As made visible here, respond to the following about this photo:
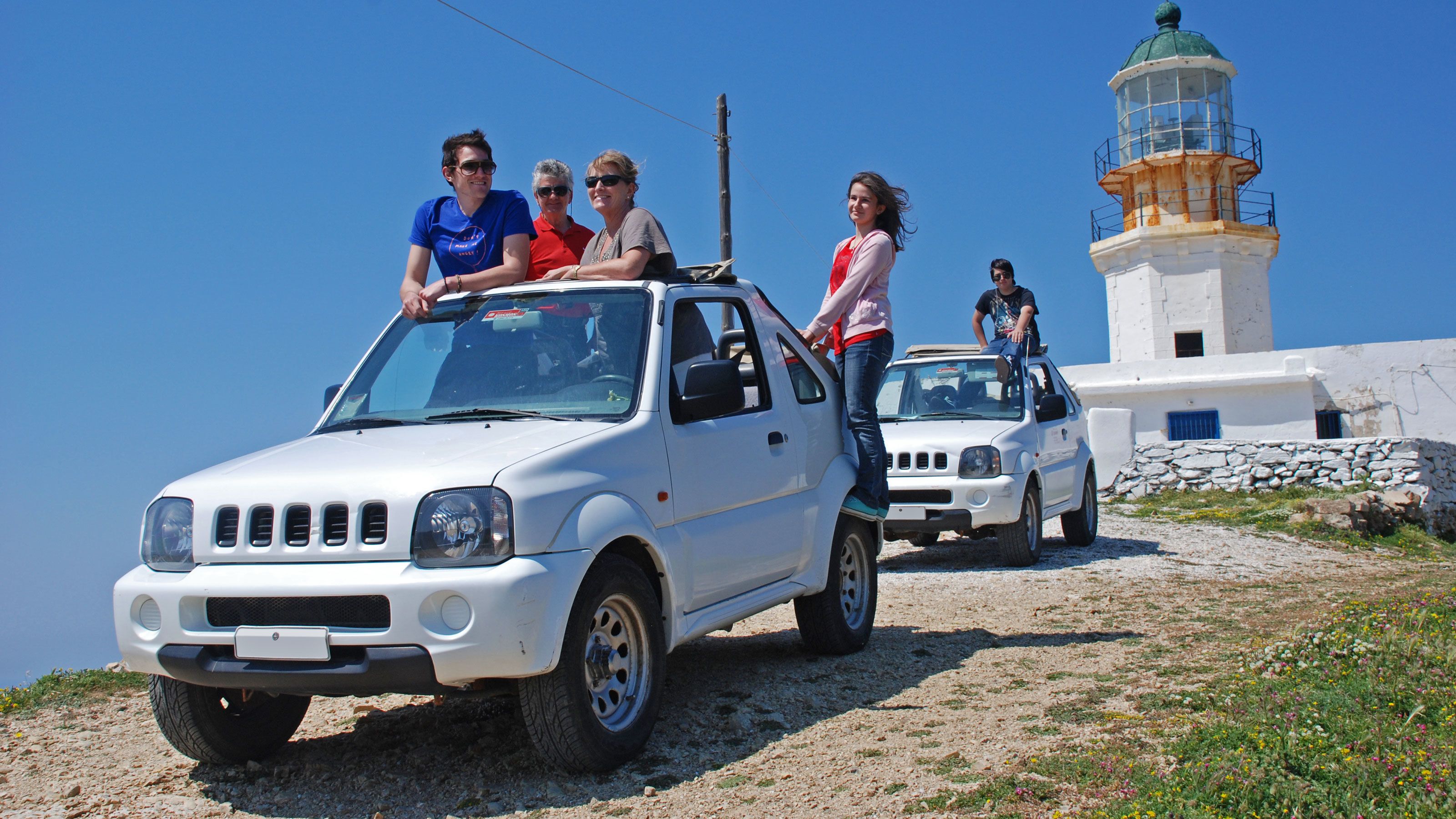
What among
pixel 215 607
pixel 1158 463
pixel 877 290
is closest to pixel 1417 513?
pixel 1158 463

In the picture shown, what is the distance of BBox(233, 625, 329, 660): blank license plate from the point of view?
357 cm

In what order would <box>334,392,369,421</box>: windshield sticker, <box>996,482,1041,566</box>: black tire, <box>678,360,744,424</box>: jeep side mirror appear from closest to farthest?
<box>678,360,744,424</box>: jeep side mirror → <box>334,392,369,421</box>: windshield sticker → <box>996,482,1041,566</box>: black tire

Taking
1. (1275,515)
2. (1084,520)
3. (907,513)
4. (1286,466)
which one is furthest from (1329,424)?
(907,513)

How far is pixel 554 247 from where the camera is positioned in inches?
251

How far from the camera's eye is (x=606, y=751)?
390 cm

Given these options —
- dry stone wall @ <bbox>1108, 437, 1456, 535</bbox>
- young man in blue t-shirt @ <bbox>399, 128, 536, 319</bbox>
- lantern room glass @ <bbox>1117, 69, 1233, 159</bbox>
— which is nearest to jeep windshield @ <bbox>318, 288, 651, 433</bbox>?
young man in blue t-shirt @ <bbox>399, 128, 536, 319</bbox>

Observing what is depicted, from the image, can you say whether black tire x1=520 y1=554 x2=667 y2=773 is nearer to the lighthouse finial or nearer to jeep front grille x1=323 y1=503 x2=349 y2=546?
jeep front grille x1=323 y1=503 x2=349 y2=546

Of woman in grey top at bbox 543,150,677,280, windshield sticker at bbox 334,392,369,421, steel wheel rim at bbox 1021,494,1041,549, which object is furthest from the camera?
steel wheel rim at bbox 1021,494,1041,549

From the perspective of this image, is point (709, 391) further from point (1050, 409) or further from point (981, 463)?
point (1050, 409)

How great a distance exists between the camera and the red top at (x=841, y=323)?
619cm

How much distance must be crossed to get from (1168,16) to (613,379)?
35.6 m

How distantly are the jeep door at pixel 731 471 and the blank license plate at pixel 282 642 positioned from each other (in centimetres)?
141

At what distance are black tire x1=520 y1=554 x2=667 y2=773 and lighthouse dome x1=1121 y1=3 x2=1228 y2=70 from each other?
32054 millimetres

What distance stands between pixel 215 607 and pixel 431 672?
821 mm
